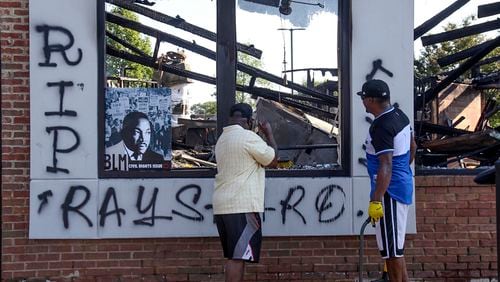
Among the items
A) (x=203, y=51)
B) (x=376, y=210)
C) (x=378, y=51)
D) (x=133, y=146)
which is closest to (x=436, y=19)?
(x=378, y=51)

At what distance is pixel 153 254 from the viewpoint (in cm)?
604

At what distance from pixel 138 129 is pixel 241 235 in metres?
1.63

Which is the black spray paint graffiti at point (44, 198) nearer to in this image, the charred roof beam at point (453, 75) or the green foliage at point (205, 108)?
the green foliage at point (205, 108)

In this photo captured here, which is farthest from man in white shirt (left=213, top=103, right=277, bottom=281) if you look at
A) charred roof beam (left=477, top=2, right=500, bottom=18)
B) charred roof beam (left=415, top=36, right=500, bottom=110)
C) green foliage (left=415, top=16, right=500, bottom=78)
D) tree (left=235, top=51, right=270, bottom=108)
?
green foliage (left=415, top=16, right=500, bottom=78)

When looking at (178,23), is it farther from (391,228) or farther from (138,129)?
(391,228)

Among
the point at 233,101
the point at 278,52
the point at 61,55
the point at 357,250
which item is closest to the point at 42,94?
the point at 61,55

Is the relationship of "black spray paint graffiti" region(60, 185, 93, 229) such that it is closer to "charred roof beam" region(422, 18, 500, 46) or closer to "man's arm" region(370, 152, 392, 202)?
"man's arm" region(370, 152, 392, 202)

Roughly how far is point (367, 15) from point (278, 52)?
929 millimetres

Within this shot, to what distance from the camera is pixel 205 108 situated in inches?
252

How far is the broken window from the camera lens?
6.18 m

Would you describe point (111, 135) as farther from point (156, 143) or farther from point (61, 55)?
point (61, 55)

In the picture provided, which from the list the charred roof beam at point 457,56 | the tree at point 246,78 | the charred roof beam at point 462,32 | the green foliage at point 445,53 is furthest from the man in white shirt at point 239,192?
the green foliage at point 445,53

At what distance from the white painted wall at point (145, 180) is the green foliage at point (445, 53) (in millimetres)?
1979

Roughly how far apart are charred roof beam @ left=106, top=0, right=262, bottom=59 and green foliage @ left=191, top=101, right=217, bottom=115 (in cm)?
58
